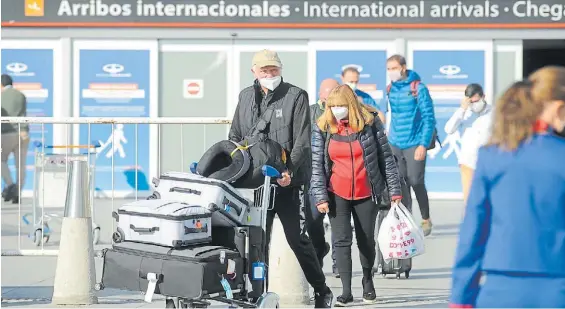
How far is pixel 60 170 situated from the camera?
A: 11578mm

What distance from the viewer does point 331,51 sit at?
16625 millimetres

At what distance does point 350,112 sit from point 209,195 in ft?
7.12

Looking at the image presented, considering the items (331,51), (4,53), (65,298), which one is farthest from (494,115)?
(4,53)

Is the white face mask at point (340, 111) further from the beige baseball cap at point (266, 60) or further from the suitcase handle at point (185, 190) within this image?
the suitcase handle at point (185, 190)

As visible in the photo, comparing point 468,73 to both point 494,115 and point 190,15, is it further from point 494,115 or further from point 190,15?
point 494,115

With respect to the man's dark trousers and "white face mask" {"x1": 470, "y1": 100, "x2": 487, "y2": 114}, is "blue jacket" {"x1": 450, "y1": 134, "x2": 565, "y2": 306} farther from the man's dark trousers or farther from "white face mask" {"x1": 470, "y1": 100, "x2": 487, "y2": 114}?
"white face mask" {"x1": 470, "y1": 100, "x2": 487, "y2": 114}

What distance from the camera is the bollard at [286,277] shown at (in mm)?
8273

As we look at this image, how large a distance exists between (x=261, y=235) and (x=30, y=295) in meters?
2.97

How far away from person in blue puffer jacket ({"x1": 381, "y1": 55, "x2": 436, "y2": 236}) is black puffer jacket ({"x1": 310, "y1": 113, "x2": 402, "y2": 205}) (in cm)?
217

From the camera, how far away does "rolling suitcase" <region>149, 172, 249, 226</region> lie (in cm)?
629

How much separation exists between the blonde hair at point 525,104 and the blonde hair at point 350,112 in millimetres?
3979

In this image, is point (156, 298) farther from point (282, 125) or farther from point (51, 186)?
point (51, 186)

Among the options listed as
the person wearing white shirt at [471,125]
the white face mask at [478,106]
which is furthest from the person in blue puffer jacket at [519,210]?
the white face mask at [478,106]

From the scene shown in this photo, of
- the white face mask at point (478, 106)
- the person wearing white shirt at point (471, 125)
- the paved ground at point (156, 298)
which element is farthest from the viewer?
the white face mask at point (478, 106)
